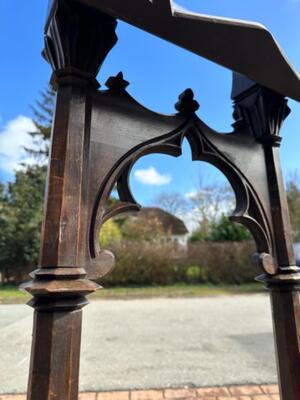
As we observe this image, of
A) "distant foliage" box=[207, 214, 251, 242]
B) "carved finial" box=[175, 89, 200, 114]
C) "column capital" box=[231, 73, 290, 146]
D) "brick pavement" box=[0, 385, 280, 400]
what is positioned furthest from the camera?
"distant foliage" box=[207, 214, 251, 242]

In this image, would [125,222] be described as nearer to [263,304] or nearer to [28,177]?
[28,177]

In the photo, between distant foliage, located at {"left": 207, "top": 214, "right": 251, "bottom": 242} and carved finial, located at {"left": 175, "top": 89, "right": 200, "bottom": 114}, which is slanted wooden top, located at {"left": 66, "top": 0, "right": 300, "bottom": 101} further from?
distant foliage, located at {"left": 207, "top": 214, "right": 251, "bottom": 242}

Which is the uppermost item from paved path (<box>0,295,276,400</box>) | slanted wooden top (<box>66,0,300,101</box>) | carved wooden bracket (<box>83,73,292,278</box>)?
slanted wooden top (<box>66,0,300,101</box>)

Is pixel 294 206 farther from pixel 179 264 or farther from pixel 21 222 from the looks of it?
pixel 21 222

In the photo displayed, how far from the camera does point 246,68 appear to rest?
1.01m

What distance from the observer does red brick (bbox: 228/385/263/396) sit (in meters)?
2.16

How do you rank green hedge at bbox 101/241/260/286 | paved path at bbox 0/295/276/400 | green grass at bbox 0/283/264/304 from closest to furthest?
paved path at bbox 0/295/276/400 < green grass at bbox 0/283/264/304 < green hedge at bbox 101/241/260/286

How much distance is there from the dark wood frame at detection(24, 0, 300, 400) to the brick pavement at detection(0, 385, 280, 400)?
53.3 inches

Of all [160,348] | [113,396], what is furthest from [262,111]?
[160,348]

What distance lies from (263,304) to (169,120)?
21.4ft

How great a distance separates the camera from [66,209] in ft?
2.53

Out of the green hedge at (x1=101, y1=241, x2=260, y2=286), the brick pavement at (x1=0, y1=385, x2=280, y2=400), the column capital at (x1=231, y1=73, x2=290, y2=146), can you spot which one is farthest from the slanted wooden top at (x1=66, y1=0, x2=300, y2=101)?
the green hedge at (x1=101, y1=241, x2=260, y2=286)

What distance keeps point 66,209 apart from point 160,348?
10.5 feet

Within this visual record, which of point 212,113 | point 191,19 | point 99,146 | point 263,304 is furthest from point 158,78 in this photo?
point 263,304
